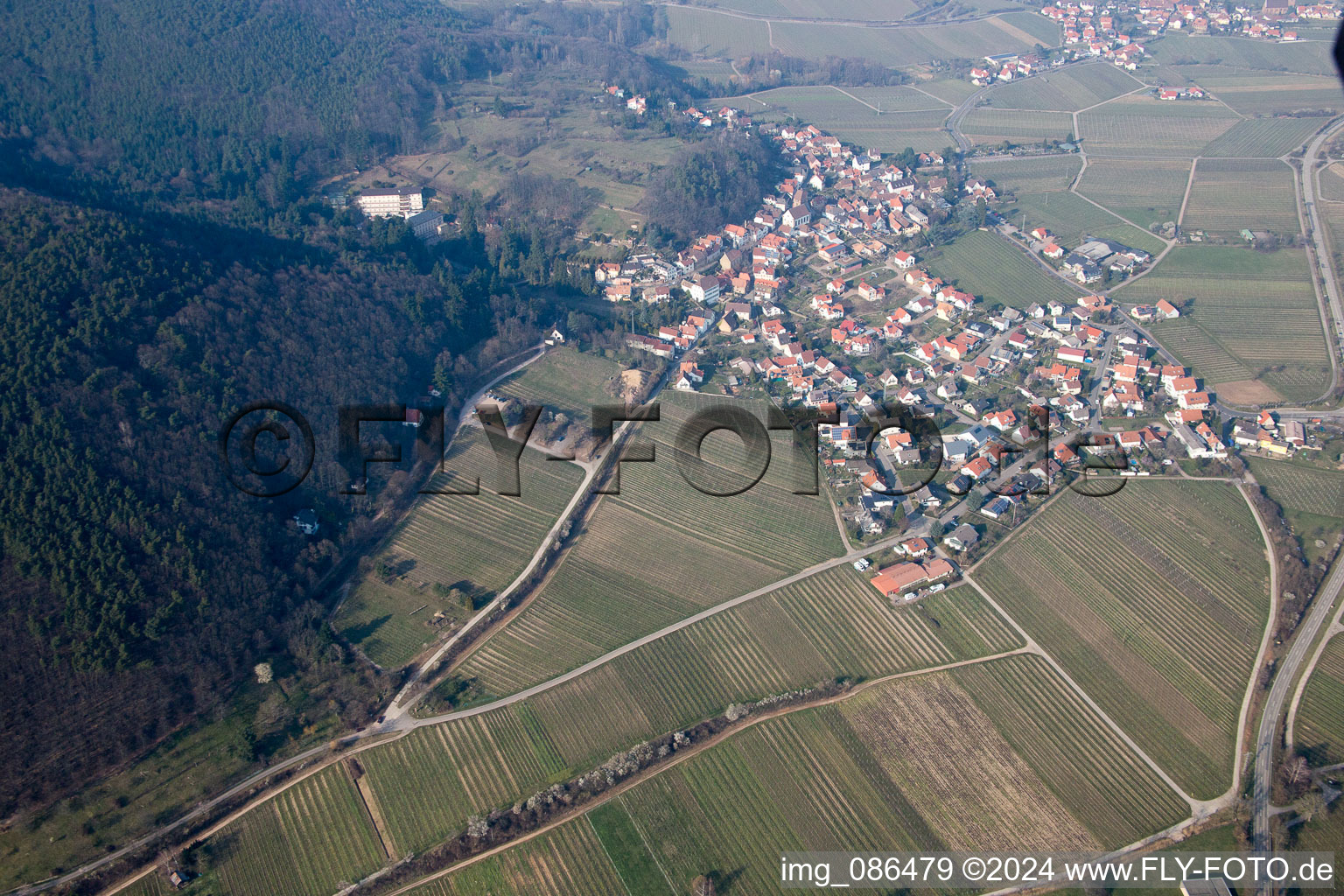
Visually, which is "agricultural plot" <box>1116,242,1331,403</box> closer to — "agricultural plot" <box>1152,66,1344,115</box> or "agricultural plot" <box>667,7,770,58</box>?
"agricultural plot" <box>1152,66,1344,115</box>

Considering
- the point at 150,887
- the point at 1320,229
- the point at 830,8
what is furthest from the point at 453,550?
the point at 830,8

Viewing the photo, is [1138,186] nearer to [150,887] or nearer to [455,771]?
[455,771]

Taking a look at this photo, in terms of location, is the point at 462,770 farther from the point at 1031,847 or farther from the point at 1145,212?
the point at 1145,212

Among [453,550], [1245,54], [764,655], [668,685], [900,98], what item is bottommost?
[668,685]

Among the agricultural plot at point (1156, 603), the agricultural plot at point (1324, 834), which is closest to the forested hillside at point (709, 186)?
the agricultural plot at point (1156, 603)

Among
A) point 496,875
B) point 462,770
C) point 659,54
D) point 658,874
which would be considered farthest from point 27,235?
point 659,54

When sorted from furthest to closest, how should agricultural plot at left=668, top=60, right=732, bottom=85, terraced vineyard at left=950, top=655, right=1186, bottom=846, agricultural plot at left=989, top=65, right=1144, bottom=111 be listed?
agricultural plot at left=668, top=60, right=732, bottom=85 → agricultural plot at left=989, top=65, right=1144, bottom=111 → terraced vineyard at left=950, top=655, right=1186, bottom=846

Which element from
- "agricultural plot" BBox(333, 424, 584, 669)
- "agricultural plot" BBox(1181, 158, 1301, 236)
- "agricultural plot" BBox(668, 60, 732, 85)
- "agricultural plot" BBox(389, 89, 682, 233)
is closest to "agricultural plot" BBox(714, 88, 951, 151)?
"agricultural plot" BBox(668, 60, 732, 85)
